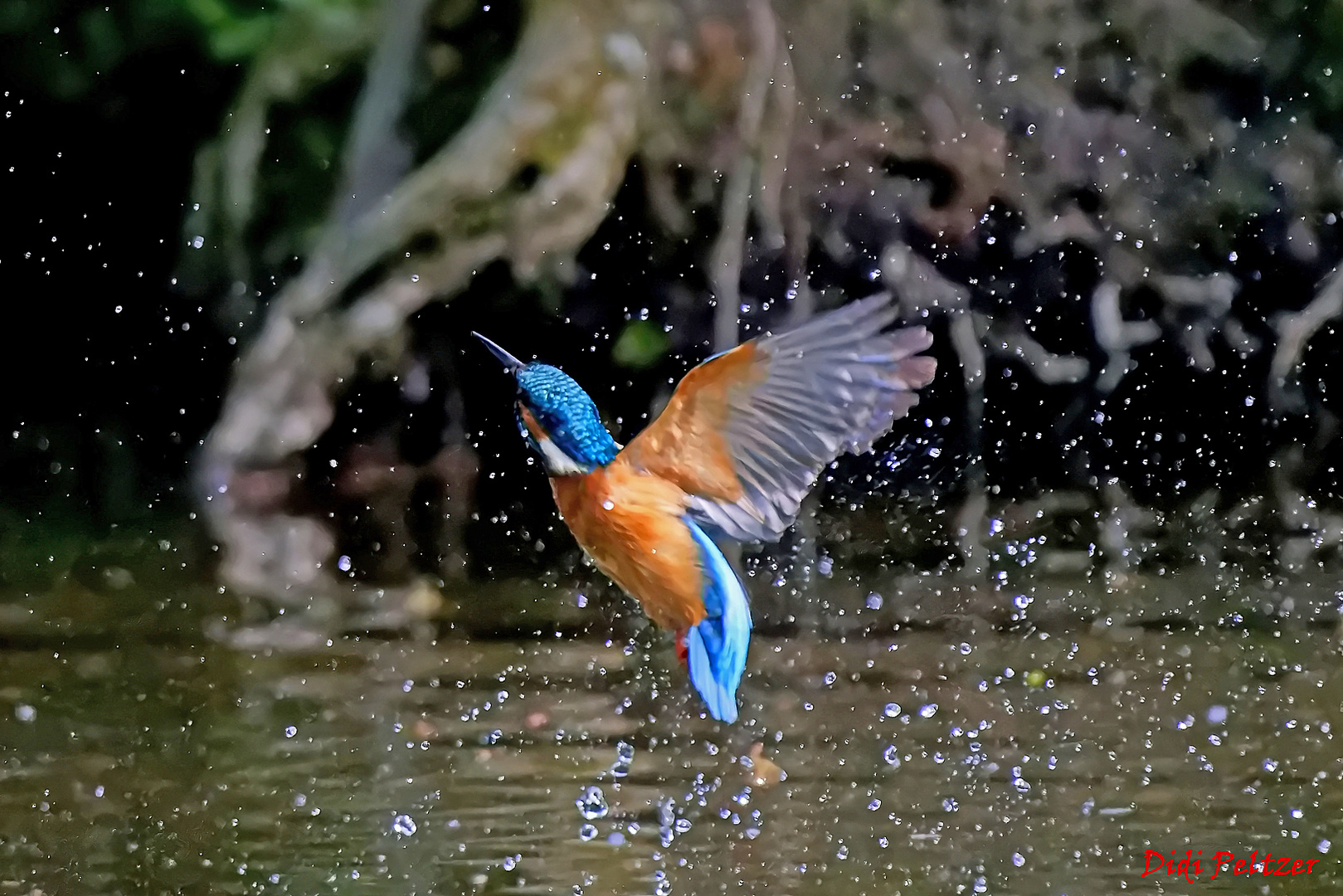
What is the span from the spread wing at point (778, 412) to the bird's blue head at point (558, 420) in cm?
4

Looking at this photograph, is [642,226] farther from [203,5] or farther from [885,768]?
[885,768]

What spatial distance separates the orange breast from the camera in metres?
1.78

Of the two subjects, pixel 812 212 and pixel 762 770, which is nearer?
pixel 762 770

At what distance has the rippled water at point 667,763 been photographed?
1770 millimetres

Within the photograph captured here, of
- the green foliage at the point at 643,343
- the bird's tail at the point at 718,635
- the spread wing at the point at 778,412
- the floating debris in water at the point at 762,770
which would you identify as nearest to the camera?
the spread wing at the point at 778,412

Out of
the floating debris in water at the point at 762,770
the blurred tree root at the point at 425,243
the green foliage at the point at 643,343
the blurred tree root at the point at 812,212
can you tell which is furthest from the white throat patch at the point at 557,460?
the green foliage at the point at 643,343

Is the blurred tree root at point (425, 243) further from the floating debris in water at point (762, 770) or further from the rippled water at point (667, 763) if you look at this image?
the floating debris in water at point (762, 770)

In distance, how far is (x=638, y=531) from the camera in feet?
5.96

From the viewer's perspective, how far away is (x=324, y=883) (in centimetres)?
172

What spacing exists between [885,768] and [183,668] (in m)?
1.39
